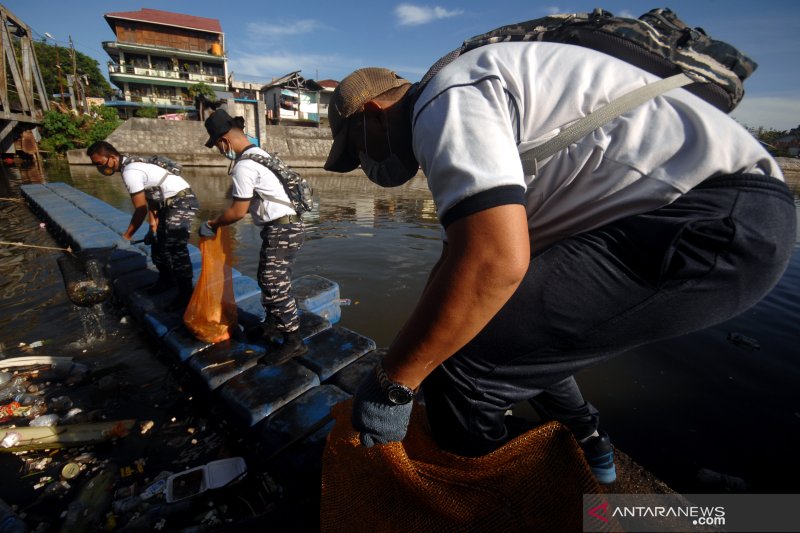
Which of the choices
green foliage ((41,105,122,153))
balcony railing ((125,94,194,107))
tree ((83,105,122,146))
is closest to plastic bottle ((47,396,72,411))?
tree ((83,105,122,146))

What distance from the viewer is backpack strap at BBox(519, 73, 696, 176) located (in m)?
0.97

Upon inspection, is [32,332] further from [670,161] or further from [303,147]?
[303,147]

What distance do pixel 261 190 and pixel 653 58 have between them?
280 centimetres

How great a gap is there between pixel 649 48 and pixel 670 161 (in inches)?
14.4

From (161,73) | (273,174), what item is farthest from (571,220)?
(161,73)

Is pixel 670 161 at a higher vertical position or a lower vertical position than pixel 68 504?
higher

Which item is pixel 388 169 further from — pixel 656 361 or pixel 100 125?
pixel 100 125

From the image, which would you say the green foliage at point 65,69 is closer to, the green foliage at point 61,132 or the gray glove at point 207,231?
the green foliage at point 61,132

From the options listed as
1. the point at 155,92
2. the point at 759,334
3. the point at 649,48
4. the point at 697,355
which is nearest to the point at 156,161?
the point at 649,48

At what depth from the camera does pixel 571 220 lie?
1138 mm

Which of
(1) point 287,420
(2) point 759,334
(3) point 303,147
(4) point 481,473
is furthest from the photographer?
(3) point 303,147

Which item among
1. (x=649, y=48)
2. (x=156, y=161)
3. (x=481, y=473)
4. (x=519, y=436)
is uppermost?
(x=649, y=48)

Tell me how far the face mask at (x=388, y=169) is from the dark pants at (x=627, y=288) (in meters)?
0.65

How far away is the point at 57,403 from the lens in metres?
2.93
